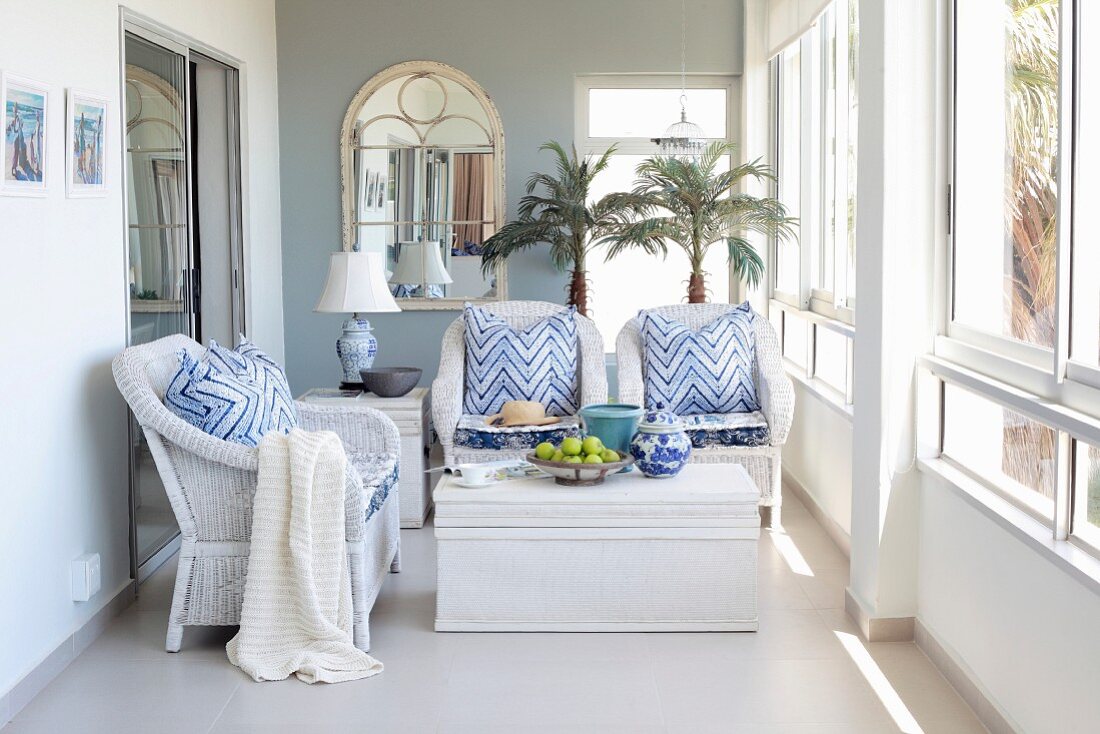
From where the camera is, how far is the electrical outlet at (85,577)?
12.0 ft

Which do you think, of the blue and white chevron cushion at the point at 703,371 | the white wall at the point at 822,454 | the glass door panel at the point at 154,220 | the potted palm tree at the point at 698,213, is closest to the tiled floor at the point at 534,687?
the glass door panel at the point at 154,220

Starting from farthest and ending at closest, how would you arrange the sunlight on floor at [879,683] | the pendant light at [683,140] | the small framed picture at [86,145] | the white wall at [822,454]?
the pendant light at [683,140], the white wall at [822,454], the small framed picture at [86,145], the sunlight on floor at [879,683]

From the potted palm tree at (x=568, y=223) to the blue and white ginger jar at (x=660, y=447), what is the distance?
9.00ft

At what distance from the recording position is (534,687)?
11.0 ft

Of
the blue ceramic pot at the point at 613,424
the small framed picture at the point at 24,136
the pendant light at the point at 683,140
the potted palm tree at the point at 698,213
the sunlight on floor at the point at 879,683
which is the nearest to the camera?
the sunlight on floor at the point at 879,683

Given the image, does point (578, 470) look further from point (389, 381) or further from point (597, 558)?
point (389, 381)

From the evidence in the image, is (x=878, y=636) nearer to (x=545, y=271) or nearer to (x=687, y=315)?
(x=687, y=315)

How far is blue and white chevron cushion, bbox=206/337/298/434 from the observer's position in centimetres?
391

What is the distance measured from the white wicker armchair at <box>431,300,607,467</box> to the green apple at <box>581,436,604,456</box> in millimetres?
1075

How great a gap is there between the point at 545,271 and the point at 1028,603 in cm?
443

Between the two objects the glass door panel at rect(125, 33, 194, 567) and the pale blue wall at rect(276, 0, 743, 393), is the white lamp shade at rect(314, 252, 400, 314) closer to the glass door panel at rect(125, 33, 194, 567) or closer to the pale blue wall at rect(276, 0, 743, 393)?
the glass door panel at rect(125, 33, 194, 567)

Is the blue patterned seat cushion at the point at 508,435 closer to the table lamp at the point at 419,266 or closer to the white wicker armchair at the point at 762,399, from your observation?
the white wicker armchair at the point at 762,399

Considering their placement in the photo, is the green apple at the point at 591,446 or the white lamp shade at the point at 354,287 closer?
the green apple at the point at 591,446

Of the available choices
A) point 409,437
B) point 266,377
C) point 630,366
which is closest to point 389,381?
point 409,437
